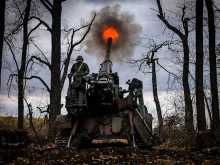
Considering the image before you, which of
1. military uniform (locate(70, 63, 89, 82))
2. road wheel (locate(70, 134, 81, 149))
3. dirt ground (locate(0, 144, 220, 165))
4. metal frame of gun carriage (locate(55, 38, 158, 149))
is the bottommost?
dirt ground (locate(0, 144, 220, 165))

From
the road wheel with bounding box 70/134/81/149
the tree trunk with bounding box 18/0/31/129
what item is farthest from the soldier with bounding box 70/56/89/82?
the tree trunk with bounding box 18/0/31/129

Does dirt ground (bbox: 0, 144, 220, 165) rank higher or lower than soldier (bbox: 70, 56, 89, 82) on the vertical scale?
lower

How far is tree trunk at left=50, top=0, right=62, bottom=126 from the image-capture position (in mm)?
17812

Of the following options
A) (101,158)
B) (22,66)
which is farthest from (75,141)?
(22,66)

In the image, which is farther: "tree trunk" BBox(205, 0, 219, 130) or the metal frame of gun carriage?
"tree trunk" BBox(205, 0, 219, 130)

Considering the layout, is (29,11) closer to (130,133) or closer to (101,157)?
(130,133)

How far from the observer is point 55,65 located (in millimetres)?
18203

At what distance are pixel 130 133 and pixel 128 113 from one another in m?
0.77

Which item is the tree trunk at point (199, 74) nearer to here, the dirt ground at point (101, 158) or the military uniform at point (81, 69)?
the dirt ground at point (101, 158)

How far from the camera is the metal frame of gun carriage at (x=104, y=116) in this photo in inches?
486

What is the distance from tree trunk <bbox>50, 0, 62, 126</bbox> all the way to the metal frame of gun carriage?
4.31 metres

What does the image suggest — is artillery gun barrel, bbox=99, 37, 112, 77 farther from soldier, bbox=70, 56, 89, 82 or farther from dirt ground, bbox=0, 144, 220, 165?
dirt ground, bbox=0, 144, 220, 165

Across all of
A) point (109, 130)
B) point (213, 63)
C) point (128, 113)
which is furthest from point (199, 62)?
point (109, 130)

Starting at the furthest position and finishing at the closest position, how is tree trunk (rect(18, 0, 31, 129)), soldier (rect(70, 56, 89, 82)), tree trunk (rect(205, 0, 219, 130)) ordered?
1. tree trunk (rect(18, 0, 31, 129))
2. tree trunk (rect(205, 0, 219, 130))
3. soldier (rect(70, 56, 89, 82))
